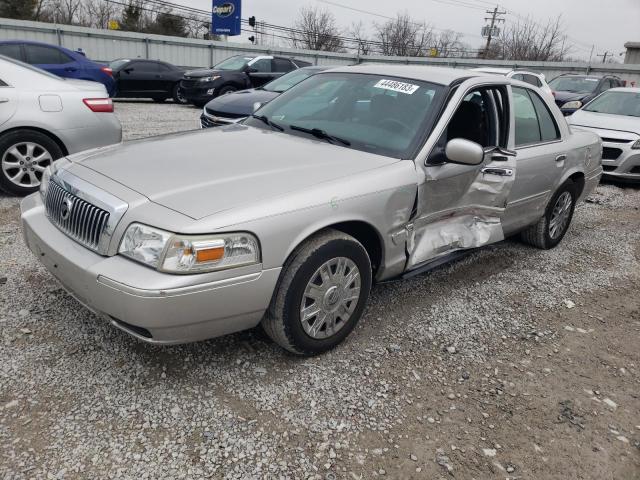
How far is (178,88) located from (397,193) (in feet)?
45.7

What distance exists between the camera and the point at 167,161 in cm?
296

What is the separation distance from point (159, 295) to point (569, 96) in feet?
42.6

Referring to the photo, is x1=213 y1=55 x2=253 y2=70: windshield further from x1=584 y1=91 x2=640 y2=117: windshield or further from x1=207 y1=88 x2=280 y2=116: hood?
x1=584 y1=91 x2=640 y2=117: windshield

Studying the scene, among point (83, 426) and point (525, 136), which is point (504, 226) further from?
point (83, 426)

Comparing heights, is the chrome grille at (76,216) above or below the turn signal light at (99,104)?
below

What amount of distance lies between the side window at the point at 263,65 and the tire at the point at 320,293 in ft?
40.2

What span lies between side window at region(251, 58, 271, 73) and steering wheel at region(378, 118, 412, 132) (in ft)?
37.7

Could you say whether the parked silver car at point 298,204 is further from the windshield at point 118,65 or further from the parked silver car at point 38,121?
the windshield at point 118,65

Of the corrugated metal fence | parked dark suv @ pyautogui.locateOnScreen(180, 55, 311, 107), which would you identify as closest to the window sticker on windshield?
parked dark suv @ pyautogui.locateOnScreen(180, 55, 311, 107)

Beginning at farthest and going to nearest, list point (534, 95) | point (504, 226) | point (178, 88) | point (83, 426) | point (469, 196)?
point (178, 88) < point (534, 95) < point (504, 226) < point (469, 196) < point (83, 426)

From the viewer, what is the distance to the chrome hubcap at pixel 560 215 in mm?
4902

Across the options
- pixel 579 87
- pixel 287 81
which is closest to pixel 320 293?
pixel 287 81

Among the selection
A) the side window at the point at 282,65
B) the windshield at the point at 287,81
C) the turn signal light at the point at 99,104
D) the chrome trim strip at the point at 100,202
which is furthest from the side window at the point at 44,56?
the chrome trim strip at the point at 100,202

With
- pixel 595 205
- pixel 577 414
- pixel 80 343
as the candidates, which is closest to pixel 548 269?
pixel 577 414
